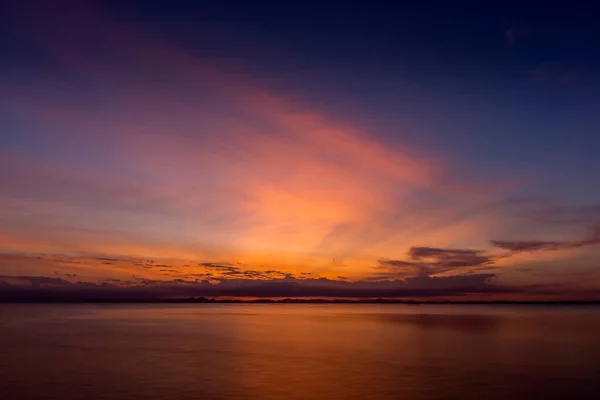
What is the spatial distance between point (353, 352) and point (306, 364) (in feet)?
Result: 32.9

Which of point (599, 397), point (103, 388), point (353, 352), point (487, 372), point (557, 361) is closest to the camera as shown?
point (599, 397)

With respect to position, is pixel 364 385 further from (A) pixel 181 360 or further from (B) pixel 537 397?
(A) pixel 181 360

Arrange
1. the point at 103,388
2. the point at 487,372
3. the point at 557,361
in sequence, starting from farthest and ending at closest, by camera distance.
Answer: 1. the point at 557,361
2. the point at 487,372
3. the point at 103,388

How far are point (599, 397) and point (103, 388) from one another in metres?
28.1

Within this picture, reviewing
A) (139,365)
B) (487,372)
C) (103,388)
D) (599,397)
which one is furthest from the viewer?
(139,365)

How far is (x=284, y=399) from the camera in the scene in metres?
32.6

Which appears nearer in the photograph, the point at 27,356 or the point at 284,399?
the point at 284,399

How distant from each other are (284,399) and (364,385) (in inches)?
241

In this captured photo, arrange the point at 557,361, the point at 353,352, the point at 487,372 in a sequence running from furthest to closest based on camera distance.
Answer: the point at 353,352 < the point at 557,361 < the point at 487,372

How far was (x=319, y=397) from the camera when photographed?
32.7 metres

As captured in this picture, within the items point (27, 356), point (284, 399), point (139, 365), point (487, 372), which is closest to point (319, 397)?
point (284, 399)

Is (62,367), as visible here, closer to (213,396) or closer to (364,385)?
(213,396)

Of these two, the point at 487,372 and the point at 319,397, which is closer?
the point at 319,397

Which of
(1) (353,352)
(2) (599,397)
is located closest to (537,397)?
(2) (599,397)
